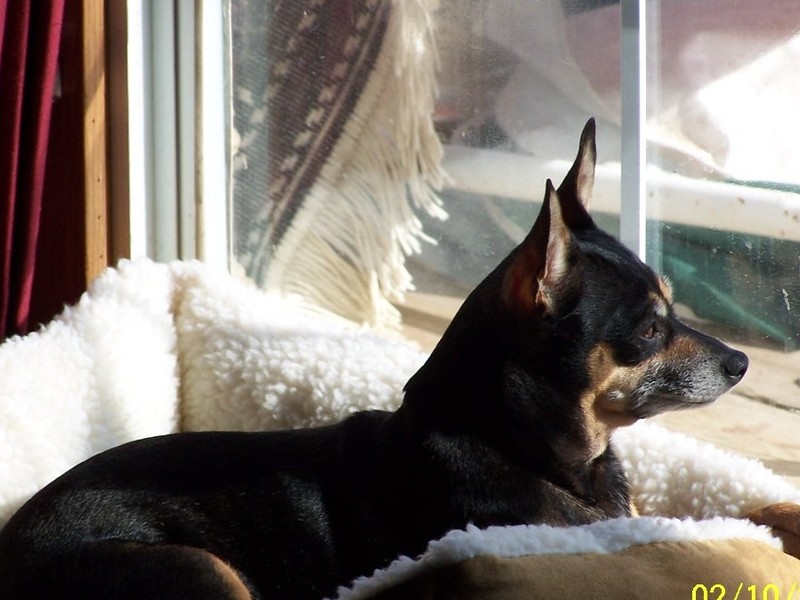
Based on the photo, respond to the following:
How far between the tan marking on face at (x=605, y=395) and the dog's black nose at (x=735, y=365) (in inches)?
5.0

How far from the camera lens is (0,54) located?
218cm

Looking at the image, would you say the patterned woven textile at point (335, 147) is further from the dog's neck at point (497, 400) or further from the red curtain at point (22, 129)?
the dog's neck at point (497, 400)

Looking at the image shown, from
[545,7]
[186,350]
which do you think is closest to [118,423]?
[186,350]

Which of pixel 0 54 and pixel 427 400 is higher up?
pixel 0 54

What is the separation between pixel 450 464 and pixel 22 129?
4.00 feet

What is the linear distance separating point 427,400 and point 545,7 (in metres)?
0.82

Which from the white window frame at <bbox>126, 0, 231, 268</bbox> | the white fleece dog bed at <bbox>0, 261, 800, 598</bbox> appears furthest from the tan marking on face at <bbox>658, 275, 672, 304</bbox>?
the white window frame at <bbox>126, 0, 231, 268</bbox>

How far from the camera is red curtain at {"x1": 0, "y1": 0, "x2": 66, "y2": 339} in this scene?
217 cm

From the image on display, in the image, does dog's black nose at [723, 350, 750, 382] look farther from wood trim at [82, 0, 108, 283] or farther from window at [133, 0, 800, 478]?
wood trim at [82, 0, 108, 283]

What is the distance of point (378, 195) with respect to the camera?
242 cm

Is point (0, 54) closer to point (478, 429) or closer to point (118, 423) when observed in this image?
point (118, 423)

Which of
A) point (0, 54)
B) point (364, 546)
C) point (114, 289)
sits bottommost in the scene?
point (364, 546)

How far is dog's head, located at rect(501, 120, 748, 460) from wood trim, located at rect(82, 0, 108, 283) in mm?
1126

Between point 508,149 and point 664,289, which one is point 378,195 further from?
point 664,289
